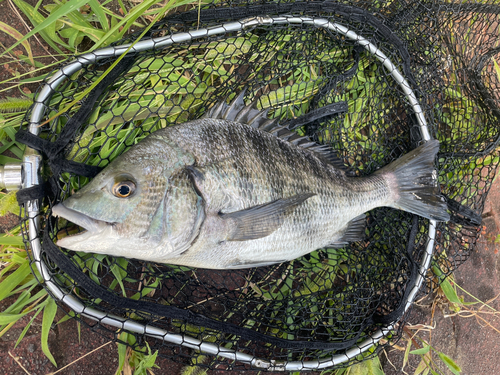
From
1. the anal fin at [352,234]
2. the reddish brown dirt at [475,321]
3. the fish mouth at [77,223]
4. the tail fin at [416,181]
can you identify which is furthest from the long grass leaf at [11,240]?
the reddish brown dirt at [475,321]

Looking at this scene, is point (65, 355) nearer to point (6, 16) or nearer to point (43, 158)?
point (43, 158)

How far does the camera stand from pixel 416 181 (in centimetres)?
239

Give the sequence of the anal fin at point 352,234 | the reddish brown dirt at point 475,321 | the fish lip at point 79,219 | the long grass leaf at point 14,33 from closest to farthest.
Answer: the fish lip at point 79,219 < the long grass leaf at point 14,33 < the anal fin at point 352,234 < the reddish brown dirt at point 475,321

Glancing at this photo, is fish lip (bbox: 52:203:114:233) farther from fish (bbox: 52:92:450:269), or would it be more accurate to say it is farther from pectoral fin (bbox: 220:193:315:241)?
pectoral fin (bbox: 220:193:315:241)

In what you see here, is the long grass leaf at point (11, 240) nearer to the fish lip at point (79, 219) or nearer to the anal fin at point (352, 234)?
the fish lip at point (79, 219)

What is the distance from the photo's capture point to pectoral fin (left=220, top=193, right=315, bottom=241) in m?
1.80

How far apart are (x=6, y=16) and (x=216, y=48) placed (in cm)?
136

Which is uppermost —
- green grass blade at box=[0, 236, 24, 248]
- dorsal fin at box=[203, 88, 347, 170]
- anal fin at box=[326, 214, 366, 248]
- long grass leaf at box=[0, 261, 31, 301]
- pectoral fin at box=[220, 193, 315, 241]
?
dorsal fin at box=[203, 88, 347, 170]

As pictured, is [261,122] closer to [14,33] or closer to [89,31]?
[89,31]

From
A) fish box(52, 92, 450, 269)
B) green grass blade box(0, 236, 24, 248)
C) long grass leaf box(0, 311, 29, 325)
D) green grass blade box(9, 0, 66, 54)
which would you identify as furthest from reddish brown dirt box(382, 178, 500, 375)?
green grass blade box(9, 0, 66, 54)

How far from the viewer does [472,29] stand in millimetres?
2947

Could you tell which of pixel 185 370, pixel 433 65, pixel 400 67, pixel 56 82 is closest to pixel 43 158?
pixel 56 82

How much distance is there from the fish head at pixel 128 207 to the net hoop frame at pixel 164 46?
0.37m

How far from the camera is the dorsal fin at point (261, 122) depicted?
6.63ft
